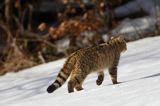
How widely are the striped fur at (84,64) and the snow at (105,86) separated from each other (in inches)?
6.5

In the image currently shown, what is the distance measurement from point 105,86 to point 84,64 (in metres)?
0.42

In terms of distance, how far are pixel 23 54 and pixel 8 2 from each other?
190 cm

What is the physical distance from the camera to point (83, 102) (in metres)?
6.76

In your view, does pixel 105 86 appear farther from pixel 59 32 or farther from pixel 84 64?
pixel 59 32

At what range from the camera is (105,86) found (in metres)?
7.74

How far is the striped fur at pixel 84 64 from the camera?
756cm

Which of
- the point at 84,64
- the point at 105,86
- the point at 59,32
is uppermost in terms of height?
the point at 59,32

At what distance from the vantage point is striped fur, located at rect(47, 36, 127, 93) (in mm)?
7559

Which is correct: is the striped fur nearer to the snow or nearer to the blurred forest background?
the snow

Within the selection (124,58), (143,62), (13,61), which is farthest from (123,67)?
(13,61)

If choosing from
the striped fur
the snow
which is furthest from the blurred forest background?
the striped fur

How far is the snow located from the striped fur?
0.54 ft

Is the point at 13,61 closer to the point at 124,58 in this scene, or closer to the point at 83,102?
the point at 124,58

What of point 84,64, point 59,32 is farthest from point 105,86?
point 59,32
